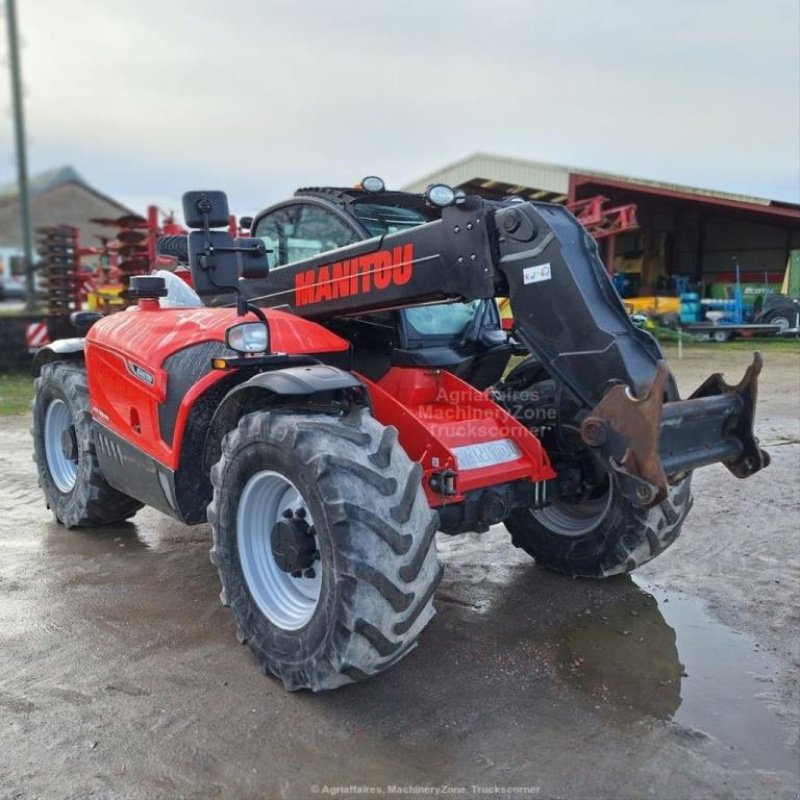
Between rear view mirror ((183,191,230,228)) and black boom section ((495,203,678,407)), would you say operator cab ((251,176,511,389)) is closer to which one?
black boom section ((495,203,678,407))

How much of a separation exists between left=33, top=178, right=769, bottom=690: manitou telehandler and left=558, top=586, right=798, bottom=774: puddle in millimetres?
350

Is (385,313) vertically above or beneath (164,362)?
above

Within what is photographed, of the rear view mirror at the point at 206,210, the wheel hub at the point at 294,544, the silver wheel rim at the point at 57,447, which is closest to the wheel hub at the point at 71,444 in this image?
the silver wheel rim at the point at 57,447

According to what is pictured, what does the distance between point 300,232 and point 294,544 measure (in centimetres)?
196

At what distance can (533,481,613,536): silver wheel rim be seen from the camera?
158 inches

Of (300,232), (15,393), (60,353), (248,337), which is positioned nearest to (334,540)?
(248,337)

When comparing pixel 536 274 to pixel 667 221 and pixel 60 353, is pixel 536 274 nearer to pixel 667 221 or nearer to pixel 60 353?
pixel 60 353

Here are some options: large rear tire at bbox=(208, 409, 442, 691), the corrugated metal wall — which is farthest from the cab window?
the corrugated metal wall

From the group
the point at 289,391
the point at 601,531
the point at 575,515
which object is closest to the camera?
the point at 289,391

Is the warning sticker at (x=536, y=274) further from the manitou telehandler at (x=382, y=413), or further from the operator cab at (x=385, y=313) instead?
the operator cab at (x=385, y=313)

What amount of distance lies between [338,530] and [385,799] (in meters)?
0.85

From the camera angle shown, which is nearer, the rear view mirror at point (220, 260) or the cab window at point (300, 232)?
the rear view mirror at point (220, 260)

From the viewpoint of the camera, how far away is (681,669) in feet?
10.5

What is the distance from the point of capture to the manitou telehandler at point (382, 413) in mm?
2742
